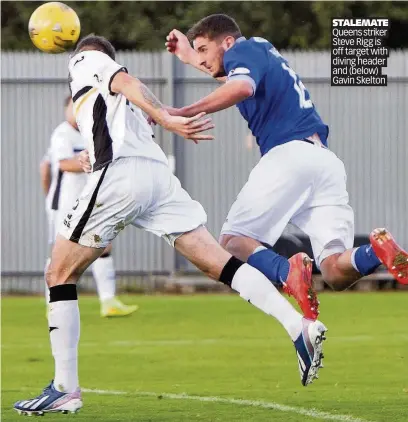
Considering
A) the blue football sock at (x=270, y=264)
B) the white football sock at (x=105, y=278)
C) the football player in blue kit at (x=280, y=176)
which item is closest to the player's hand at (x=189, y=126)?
the football player in blue kit at (x=280, y=176)

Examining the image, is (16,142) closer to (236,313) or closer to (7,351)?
(236,313)

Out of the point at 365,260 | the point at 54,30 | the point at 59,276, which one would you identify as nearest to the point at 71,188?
the point at 54,30

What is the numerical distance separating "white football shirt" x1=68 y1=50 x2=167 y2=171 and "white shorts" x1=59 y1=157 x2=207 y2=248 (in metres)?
0.07

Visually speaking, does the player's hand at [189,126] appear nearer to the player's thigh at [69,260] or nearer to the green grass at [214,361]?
the player's thigh at [69,260]

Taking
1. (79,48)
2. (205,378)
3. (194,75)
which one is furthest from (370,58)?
(79,48)

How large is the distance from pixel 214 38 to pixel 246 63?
548mm

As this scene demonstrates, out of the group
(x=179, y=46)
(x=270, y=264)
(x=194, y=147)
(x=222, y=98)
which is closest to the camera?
(x=222, y=98)

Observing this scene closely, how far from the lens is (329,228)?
9062 millimetres

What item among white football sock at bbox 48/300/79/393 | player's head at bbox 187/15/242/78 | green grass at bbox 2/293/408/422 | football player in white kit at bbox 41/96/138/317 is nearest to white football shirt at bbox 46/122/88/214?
football player in white kit at bbox 41/96/138/317

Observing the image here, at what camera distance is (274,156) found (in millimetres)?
8992

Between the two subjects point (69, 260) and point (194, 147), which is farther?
point (194, 147)

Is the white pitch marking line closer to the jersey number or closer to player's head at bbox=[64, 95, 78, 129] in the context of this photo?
the jersey number

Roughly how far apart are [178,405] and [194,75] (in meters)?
11.4

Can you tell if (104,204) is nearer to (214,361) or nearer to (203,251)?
(203,251)
